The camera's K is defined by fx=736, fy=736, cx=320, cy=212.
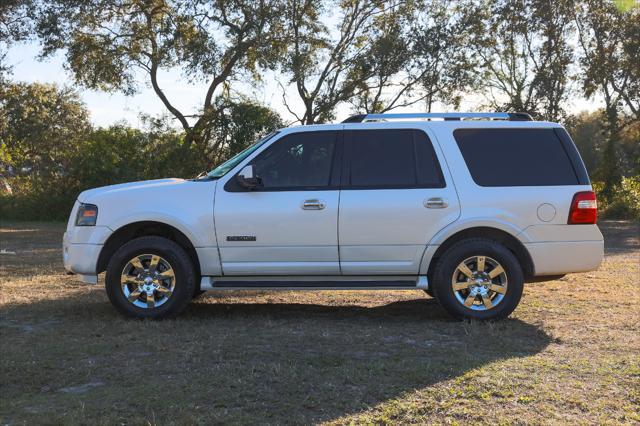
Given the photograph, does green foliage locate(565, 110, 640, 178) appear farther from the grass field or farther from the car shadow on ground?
the car shadow on ground

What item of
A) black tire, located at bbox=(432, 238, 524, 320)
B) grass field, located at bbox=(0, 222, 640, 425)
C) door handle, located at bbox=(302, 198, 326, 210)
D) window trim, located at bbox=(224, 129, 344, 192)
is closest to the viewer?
grass field, located at bbox=(0, 222, 640, 425)

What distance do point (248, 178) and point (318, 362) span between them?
2226mm

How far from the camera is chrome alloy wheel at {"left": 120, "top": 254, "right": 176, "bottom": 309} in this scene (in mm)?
7105

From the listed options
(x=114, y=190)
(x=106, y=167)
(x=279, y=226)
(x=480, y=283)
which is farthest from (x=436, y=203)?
(x=106, y=167)

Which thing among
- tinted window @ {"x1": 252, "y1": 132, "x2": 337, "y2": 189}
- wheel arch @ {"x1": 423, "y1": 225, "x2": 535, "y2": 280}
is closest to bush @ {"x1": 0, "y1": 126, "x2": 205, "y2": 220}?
tinted window @ {"x1": 252, "y1": 132, "x2": 337, "y2": 189}

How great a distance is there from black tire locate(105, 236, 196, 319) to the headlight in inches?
15.8

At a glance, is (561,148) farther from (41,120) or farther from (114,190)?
(41,120)

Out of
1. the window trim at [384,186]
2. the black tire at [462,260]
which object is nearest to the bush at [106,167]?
the window trim at [384,186]

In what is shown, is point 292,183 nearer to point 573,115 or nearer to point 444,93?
point 444,93

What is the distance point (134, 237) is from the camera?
24.6 ft

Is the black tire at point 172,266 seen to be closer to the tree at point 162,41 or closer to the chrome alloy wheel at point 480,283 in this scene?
the chrome alloy wheel at point 480,283

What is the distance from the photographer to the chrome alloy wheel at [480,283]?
275 inches

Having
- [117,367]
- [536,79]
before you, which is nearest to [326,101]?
[536,79]

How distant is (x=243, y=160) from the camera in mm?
7293
